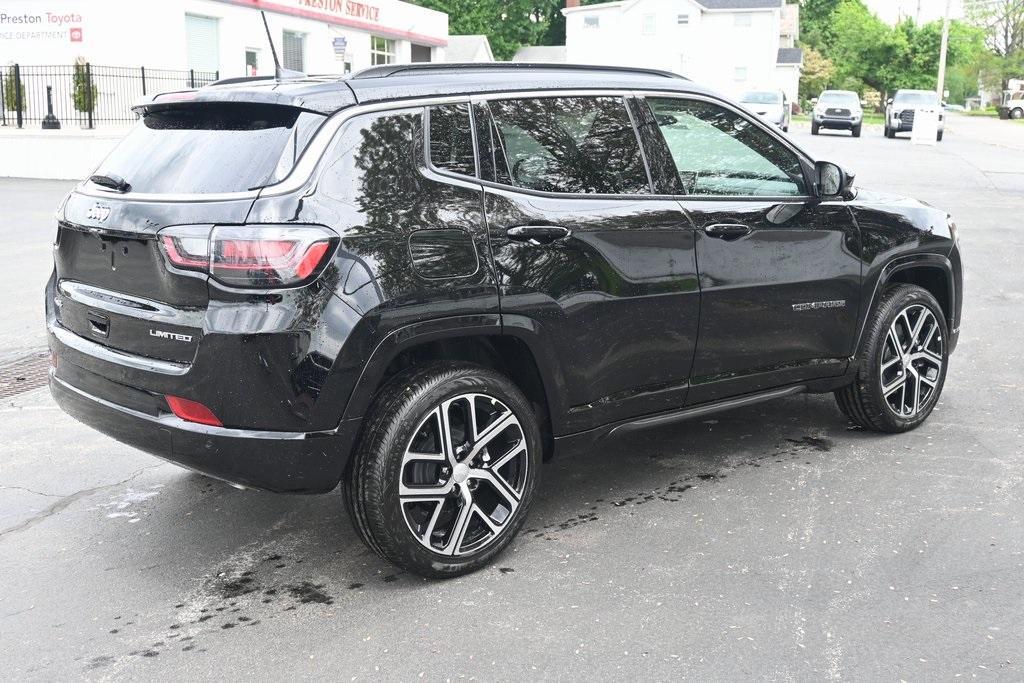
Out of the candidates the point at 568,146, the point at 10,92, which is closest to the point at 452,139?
the point at 568,146

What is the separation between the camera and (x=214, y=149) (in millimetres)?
3883

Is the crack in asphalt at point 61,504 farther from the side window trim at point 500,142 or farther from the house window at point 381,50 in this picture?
the house window at point 381,50

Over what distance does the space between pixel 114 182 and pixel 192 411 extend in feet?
3.20

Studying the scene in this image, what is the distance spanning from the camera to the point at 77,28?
90.4ft

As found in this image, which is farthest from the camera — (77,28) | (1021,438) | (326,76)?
(77,28)

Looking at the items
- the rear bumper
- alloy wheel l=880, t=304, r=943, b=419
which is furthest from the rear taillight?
alloy wheel l=880, t=304, r=943, b=419

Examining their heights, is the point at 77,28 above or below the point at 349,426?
above

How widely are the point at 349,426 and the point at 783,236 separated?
91.6 inches

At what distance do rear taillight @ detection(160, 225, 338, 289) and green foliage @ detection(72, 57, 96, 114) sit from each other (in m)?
22.3

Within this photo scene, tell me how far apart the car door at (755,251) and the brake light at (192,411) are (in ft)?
6.87

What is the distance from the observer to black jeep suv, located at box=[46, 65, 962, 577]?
3.61 meters

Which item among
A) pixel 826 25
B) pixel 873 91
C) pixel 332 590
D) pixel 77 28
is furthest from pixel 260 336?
pixel 826 25

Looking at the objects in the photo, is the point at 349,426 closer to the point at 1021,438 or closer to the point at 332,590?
the point at 332,590

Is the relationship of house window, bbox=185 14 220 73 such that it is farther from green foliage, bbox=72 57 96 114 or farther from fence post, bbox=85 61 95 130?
fence post, bbox=85 61 95 130
